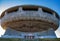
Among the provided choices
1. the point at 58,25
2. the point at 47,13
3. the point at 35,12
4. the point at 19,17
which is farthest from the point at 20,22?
the point at 58,25

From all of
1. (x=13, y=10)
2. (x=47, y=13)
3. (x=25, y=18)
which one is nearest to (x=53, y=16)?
(x=47, y=13)

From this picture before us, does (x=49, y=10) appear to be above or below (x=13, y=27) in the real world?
above

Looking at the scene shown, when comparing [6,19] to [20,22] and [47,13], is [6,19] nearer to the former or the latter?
[20,22]

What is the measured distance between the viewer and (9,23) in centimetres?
1451

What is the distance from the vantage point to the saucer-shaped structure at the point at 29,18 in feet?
45.4

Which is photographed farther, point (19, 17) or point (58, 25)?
point (58, 25)

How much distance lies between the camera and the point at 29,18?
13656 millimetres

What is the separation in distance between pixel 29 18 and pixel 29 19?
86 millimetres

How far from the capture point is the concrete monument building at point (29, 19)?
45.2ft

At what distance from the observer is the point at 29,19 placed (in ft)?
44.7

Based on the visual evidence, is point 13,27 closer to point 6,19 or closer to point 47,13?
point 6,19

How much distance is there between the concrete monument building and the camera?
13.8 metres

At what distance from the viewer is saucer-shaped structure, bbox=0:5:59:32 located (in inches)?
545

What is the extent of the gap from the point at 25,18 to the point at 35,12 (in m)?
1.02
